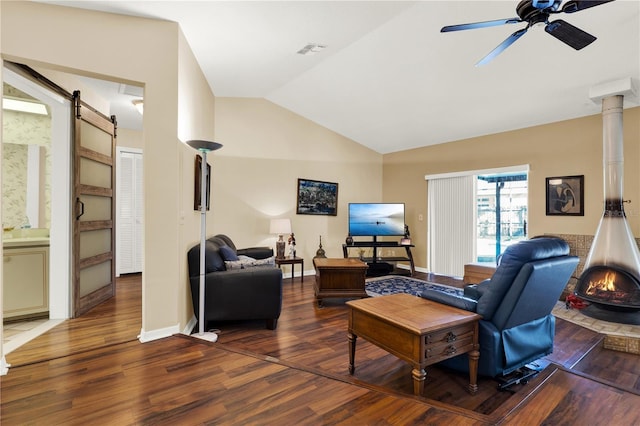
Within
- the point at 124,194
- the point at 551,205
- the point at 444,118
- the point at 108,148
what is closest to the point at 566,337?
the point at 551,205

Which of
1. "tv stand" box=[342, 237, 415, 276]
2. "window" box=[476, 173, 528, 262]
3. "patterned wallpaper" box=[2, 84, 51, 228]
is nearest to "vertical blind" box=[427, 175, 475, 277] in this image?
"window" box=[476, 173, 528, 262]

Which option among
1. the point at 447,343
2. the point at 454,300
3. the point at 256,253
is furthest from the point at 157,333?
the point at 454,300

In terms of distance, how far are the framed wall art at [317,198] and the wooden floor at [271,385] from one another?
319cm

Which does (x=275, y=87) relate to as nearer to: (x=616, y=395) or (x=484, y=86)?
(x=484, y=86)

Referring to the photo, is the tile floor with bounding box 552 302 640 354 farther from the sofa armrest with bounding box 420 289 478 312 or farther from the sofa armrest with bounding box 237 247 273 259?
the sofa armrest with bounding box 237 247 273 259

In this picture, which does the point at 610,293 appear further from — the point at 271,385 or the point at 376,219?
the point at 271,385

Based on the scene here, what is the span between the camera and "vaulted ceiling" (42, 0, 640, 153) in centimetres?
290

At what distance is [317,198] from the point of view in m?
6.16

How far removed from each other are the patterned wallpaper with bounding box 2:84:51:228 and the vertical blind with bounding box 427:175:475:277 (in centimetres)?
643

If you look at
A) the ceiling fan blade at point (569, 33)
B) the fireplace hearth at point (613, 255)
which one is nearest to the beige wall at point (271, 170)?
the fireplace hearth at point (613, 255)

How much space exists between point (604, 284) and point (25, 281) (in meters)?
6.50

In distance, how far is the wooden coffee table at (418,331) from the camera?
192 cm

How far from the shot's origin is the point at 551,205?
4.70 m

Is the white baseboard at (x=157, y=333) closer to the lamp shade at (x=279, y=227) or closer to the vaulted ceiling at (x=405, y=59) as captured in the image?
the lamp shade at (x=279, y=227)
